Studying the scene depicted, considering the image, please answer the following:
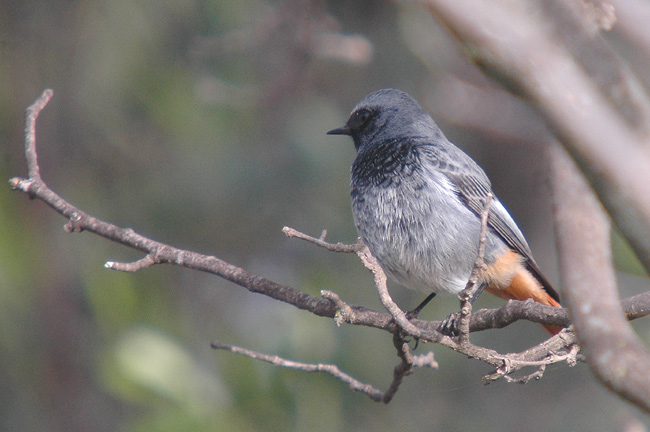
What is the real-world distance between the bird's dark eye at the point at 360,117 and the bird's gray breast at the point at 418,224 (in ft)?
2.22

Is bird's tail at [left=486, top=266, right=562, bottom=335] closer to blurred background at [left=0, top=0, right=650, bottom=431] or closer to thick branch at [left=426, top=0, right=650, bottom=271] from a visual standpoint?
blurred background at [left=0, top=0, right=650, bottom=431]

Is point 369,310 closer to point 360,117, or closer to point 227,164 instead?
point 360,117

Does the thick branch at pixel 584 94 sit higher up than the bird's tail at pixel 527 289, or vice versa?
the thick branch at pixel 584 94

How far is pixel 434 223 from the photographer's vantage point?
3.79 m

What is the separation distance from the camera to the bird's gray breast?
3801 mm

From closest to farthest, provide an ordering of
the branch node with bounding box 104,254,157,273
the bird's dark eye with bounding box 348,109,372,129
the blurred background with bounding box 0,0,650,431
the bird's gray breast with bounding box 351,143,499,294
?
the branch node with bounding box 104,254,157,273 → the bird's gray breast with bounding box 351,143,499,294 → the bird's dark eye with bounding box 348,109,372,129 → the blurred background with bounding box 0,0,650,431

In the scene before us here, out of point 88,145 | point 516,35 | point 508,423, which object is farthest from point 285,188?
point 516,35

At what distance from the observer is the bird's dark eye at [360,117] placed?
4625 mm

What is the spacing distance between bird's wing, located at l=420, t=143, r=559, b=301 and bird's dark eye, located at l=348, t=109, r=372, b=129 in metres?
0.66

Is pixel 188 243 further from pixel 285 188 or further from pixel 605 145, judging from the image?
pixel 605 145

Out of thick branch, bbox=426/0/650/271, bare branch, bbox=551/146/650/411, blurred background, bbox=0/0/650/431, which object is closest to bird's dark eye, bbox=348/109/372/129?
blurred background, bbox=0/0/650/431

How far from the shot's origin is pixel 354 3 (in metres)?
6.37

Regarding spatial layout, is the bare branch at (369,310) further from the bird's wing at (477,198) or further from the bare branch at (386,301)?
the bird's wing at (477,198)

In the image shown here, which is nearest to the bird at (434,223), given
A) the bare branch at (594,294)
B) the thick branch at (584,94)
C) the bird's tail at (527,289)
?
the bird's tail at (527,289)
